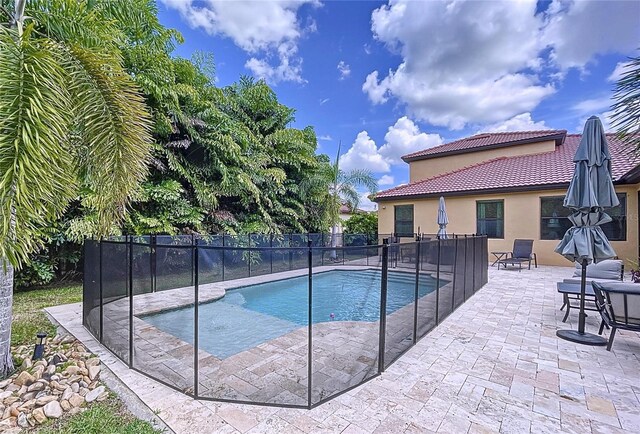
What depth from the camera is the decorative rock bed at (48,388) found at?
261 centimetres

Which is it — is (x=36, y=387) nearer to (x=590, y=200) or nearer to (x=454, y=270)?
(x=454, y=270)

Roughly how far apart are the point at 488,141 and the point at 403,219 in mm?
8834

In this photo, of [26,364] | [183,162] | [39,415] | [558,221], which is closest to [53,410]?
[39,415]

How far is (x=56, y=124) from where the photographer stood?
2611 millimetres

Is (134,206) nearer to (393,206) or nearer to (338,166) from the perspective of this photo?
(338,166)

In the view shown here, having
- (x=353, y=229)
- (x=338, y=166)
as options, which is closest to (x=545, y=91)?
(x=338, y=166)

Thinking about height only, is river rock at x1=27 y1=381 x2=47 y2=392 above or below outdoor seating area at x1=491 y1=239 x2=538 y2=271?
below

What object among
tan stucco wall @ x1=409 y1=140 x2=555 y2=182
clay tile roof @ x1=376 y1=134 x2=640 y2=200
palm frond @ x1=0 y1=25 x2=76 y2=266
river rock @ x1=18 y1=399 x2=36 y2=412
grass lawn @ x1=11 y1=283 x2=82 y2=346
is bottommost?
grass lawn @ x1=11 y1=283 x2=82 y2=346

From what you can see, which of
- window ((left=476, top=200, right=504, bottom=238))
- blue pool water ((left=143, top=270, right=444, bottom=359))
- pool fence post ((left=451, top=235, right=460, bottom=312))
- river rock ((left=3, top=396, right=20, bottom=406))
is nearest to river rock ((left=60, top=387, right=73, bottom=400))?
river rock ((left=3, top=396, right=20, bottom=406))

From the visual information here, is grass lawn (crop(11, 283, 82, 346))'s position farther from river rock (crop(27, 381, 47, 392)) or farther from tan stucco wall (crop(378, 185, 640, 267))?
tan stucco wall (crop(378, 185, 640, 267))

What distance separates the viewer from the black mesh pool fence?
2.99 metres

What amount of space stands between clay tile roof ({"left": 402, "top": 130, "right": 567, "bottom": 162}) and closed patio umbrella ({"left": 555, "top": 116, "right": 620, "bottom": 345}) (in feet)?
43.7

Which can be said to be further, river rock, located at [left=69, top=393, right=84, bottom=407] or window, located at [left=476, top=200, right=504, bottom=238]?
window, located at [left=476, top=200, right=504, bottom=238]

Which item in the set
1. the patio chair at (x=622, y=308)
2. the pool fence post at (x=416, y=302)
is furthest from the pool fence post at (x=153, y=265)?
the patio chair at (x=622, y=308)
